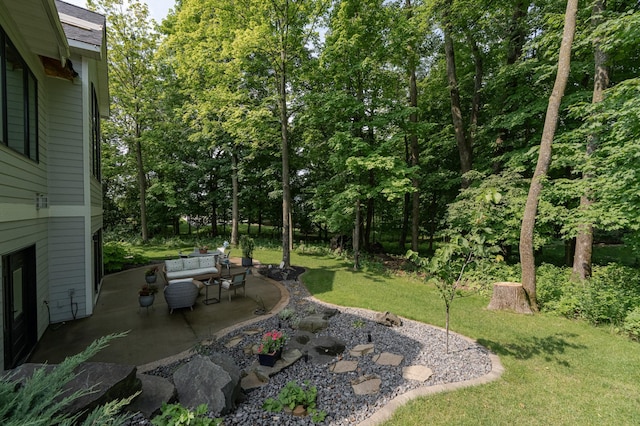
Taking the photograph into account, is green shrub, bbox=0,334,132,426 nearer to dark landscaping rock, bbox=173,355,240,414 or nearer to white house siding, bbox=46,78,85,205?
dark landscaping rock, bbox=173,355,240,414

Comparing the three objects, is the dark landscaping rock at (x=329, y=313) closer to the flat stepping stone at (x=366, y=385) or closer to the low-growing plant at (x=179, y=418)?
the flat stepping stone at (x=366, y=385)

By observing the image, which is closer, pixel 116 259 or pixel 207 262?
pixel 207 262

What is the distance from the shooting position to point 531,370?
465 centimetres

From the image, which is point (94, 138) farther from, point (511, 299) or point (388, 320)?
point (511, 299)

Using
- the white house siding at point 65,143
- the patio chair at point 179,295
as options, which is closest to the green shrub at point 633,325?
the patio chair at point 179,295

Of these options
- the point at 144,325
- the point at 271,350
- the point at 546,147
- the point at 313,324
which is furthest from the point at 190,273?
the point at 546,147

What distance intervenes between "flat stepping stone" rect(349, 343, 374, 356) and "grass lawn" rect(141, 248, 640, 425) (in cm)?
140

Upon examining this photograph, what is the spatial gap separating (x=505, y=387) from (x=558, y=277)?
24.2 ft

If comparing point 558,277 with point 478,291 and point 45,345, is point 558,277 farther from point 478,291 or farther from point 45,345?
point 45,345

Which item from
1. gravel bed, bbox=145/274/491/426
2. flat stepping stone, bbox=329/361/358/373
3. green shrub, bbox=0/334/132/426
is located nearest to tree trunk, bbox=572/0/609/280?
gravel bed, bbox=145/274/491/426

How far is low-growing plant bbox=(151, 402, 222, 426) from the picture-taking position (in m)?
2.92

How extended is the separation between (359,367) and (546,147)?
25.2 feet

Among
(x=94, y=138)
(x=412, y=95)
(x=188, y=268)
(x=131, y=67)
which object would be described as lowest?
(x=188, y=268)

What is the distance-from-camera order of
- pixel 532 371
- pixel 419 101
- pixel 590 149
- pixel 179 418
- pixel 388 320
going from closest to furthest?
pixel 179 418 < pixel 532 371 < pixel 388 320 < pixel 590 149 < pixel 419 101
